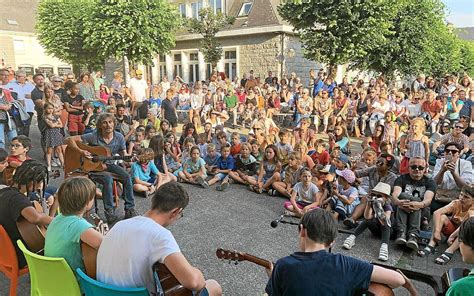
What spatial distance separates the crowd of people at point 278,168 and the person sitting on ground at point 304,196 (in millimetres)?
18

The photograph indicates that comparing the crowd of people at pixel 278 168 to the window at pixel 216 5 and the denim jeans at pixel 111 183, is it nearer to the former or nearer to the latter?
the denim jeans at pixel 111 183

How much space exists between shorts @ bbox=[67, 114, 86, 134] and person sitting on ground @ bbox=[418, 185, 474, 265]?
7058 millimetres

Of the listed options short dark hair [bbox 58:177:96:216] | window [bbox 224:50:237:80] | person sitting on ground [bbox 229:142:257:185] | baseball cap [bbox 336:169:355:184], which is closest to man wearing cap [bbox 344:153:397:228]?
baseball cap [bbox 336:169:355:184]

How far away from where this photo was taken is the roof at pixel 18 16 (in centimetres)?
3700

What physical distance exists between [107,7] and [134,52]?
2306 mm

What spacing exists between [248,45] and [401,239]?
19.3 metres

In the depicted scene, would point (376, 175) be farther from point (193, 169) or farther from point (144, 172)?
point (144, 172)

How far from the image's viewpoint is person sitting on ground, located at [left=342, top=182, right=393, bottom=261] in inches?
184

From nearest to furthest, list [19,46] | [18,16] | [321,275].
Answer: [321,275]
[19,46]
[18,16]

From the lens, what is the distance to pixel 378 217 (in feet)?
15.6

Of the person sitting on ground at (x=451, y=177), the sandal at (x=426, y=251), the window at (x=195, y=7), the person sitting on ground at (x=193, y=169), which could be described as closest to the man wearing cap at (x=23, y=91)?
the person sitting on ground at (x=193, y=169)

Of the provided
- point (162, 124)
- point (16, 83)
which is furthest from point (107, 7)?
point (162, 124)

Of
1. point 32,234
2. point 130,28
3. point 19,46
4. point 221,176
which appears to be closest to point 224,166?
point 221,176

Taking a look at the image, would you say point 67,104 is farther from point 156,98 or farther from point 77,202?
point 77,202
